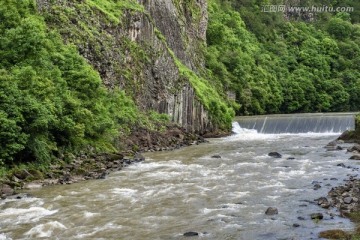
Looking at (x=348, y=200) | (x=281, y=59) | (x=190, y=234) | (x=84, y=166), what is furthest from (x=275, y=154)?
(x=281, y=59)

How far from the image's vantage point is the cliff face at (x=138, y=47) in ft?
133

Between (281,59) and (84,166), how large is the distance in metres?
70.1

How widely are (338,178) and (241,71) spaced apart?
50590mm

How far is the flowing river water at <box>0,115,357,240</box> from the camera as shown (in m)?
16.0

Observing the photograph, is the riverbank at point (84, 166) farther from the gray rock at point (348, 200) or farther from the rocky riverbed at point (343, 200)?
the gray rock at point (348, 200)

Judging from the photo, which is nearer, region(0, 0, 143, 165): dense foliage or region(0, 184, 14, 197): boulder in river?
region(0, 184, 14, 197): boulder in river

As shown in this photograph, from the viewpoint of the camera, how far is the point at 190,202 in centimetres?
2005

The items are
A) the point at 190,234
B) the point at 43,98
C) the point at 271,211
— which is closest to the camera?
the point at 190,234

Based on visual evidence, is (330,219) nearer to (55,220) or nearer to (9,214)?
(55,220)

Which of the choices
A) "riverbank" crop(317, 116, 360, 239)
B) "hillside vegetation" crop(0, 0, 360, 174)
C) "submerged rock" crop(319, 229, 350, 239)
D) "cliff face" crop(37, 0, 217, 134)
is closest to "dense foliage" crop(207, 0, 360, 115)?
"hillside vegetation" crop(0, 0, 360, 174)

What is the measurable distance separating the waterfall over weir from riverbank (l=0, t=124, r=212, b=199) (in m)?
16.3

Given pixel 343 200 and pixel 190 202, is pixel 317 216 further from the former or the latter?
pixel 190 202

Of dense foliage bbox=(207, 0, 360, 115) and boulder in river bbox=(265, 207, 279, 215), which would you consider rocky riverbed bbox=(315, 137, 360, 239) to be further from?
dense foliage bbox=(207, 0, 360, 115)

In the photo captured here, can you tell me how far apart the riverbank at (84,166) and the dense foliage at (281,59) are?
2954 cm
